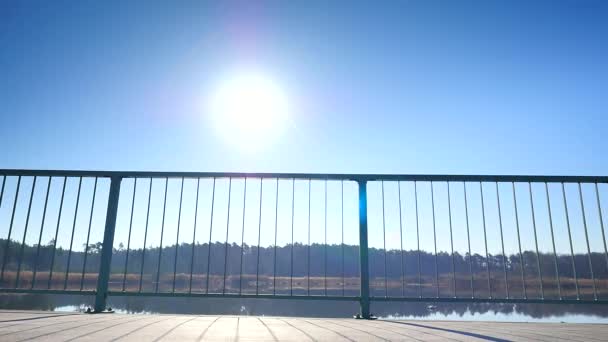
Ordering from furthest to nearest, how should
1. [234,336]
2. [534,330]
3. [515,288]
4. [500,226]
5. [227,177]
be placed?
[515,288], [227,177], [500,226], [534,330], [234,336]

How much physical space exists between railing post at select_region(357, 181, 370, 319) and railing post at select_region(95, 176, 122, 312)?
2052 millimetres

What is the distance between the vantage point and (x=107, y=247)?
10.0ft

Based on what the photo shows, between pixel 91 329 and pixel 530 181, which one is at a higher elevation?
pixel 530 181

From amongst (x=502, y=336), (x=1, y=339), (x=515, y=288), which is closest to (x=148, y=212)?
(x=1, y=339)

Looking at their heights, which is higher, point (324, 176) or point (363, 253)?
point (324, 176)

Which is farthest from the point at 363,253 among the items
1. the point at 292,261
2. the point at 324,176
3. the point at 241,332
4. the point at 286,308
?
A: the point at 286,308

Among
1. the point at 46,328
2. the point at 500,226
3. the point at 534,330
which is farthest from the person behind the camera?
the point at 500,226

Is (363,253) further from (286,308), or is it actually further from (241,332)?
(286,308)

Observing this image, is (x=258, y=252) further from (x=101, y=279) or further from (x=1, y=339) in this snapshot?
(x=1, y=339)

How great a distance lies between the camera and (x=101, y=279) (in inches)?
118

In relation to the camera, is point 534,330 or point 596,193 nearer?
point 534,330

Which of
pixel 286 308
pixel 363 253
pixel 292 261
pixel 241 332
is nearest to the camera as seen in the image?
pixel 241 332

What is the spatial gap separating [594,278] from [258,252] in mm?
2478

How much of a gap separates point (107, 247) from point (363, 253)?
2.12 metres
